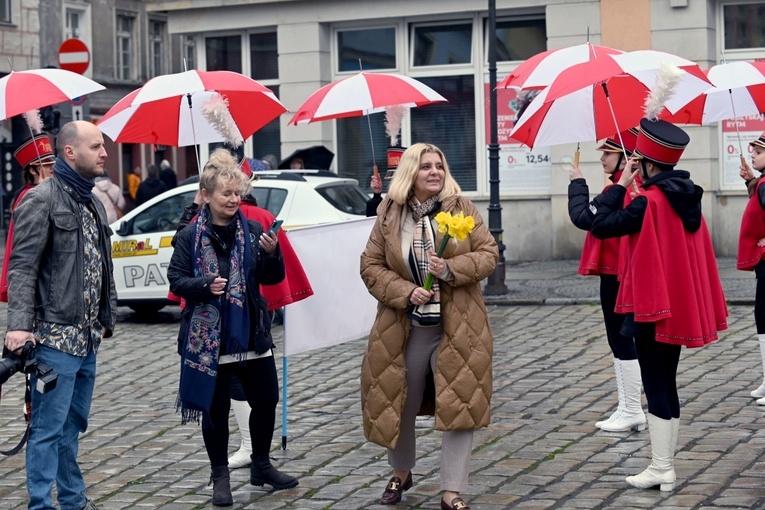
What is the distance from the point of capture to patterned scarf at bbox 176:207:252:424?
6625mm

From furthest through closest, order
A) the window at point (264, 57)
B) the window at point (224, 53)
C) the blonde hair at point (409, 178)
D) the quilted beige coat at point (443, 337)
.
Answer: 1. the window at point (224, 53)
2. the window at point (264, 57)
3. the blonde hair at point (409, 178)
4. the quilted beige coat at point (443, 337)

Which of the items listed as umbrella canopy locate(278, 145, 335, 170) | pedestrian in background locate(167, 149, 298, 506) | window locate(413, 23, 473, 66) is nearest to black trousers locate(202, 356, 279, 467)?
pedestrian in background locate(167, 149, 298, 506)

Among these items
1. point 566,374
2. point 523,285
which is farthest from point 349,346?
point 523,285

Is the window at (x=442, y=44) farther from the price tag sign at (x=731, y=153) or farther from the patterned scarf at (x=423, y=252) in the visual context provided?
the patterned scarf at (x=423, y=252)

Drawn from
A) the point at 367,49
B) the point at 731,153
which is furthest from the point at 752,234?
the point at 367,49

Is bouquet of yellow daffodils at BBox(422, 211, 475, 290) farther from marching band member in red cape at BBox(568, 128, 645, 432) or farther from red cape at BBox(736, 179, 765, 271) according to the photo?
red cape at BBox(736, 179, 765, 271)

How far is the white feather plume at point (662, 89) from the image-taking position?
683 cm

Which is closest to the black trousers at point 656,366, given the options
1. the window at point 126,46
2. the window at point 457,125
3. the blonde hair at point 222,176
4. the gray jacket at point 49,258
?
the blonde hair at point 222,176

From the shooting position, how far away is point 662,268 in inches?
260

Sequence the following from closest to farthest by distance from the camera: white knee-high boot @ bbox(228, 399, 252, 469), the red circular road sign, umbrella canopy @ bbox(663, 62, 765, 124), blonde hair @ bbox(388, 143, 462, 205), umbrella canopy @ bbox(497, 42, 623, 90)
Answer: blonde hair @ bbox(388, 143, 462, 205), white knee-high boot @ bbox(228, 399, 252, 469), umbrella canopy @ bbox(497, 42, 623, 90), umbrella canopy @ bbox(663, 62, 765, 124), the red circular road sign

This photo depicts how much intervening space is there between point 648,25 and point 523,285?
5.01 metres

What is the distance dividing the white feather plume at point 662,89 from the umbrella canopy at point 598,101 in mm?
727

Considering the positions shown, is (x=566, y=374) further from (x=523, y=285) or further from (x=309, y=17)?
(x=309, y=17)

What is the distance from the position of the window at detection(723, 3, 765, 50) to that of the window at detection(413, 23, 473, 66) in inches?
152
